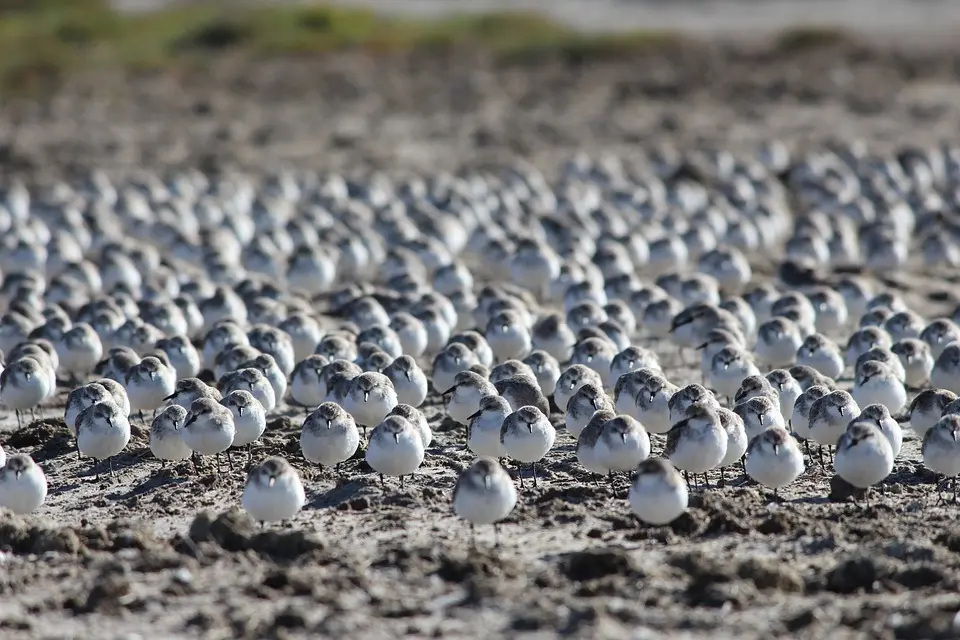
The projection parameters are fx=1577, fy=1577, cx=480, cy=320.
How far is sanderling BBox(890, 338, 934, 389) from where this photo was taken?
625 inches

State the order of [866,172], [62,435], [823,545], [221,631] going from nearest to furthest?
[221,631]
[823,545]
[62,435]
[866,172]

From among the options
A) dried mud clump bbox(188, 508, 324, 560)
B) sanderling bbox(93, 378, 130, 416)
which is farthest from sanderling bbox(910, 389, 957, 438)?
sanderling bbox(93, 378, 130, 416)

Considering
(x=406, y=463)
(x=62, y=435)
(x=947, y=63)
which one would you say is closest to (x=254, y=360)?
(x=62, y=435)

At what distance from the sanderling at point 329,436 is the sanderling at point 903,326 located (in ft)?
21.8

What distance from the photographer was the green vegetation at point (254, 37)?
43812 mm

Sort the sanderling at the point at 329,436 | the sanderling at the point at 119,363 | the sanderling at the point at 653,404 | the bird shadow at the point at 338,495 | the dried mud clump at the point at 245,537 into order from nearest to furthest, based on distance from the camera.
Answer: the dried mud clump at the point at 245,537 < the bird shadow at the point at 338,495 < the sanderling at the point at 329,436 < the sanderling at the point at 653,404 < the sanderling at the point at 119,363

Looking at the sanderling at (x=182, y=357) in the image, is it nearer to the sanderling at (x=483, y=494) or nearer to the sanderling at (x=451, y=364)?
the sanderling at (x=451, y=364)

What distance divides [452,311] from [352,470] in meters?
4.80

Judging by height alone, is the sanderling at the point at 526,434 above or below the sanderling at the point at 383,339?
below

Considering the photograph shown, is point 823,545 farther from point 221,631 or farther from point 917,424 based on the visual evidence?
point 221,631

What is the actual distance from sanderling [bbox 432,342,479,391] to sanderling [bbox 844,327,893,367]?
4002 millimetres

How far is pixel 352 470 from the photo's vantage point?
45.6 ft

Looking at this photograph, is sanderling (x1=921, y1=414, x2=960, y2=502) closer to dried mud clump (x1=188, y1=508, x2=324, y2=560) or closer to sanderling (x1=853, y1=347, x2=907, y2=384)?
sanderling (x1=853, y1=347, x2=907, y2=384)

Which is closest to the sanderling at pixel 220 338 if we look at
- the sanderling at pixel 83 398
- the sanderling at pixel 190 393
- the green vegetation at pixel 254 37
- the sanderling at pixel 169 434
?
the sanderling at pixel 190 393
